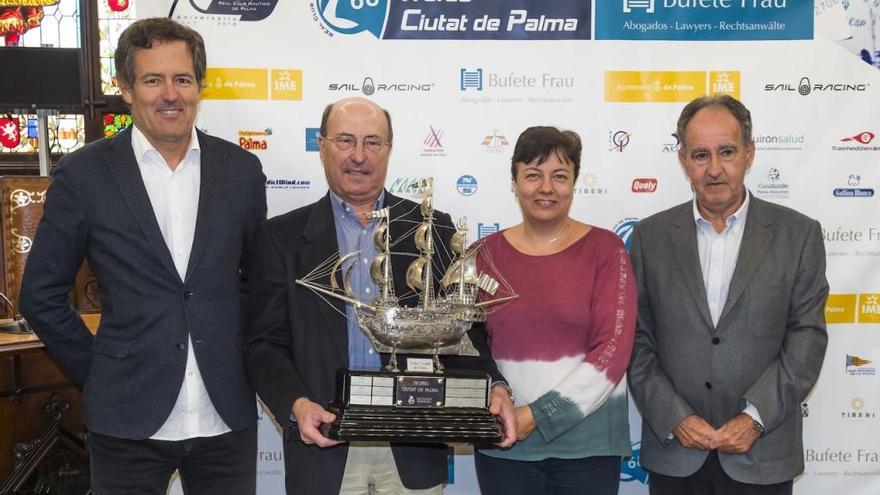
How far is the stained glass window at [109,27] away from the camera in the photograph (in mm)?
5898

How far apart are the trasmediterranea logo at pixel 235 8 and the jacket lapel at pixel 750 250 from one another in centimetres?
248

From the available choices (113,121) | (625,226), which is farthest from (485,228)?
(113,121)

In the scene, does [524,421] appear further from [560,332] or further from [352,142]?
[352,142]

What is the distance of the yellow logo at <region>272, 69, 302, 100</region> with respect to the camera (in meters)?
4.45

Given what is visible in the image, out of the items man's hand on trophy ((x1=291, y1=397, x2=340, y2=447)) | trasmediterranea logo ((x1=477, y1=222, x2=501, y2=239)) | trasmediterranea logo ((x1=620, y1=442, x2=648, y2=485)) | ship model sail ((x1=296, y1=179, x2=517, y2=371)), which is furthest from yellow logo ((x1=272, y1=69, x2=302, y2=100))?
trasmediterranea logo ((x1=620, y1=442, x2=648, y2=485))

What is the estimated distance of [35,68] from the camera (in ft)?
16.5

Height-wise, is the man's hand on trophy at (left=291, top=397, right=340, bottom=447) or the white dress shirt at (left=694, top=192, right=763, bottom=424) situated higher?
the white dress shirt at (left=694, top=192, right=763, bottom=424)

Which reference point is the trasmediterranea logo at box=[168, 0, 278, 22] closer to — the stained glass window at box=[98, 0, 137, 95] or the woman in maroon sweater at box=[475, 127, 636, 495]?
the stained glass window at box=[98, 0, 137, 95]

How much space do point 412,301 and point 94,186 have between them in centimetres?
106

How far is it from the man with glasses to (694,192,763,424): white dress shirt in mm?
842

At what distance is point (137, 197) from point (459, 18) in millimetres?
2099

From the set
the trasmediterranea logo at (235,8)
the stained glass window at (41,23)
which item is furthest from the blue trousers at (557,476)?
the stained glass window at (41,23)

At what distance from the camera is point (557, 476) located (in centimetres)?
307

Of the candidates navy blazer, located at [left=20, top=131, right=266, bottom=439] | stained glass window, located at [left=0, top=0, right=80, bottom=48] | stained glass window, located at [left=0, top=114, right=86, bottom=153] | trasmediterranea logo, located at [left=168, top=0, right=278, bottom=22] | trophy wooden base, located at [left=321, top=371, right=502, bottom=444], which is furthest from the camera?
stained glass window, located at [left=0, top=114, right=86, bottom=153]
